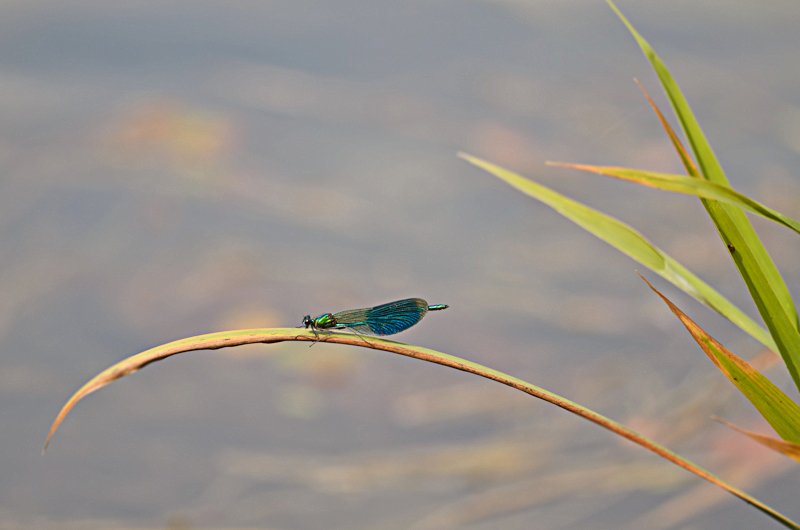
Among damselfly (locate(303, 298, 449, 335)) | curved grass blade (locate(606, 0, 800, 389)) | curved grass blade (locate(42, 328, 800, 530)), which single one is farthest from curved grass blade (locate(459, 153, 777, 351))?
damselfly (locate(303, 298, 449, 335))

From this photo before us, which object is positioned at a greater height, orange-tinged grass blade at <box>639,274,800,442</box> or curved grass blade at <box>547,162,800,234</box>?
curved grass blade at <box>547,162,800,234</box>

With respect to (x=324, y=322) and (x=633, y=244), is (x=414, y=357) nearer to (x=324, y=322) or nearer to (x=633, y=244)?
(x=633, y=244)

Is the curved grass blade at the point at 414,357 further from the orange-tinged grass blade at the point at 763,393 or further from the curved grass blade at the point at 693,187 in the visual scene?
the curved grass blade at the point at 693,187

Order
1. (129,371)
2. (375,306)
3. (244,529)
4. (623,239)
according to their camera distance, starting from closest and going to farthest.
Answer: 1. (129,371)
2. (623,239)
3. (375,306)
4. (244,529)

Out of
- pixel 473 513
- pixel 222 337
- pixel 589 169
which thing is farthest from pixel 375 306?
pixel 473 513

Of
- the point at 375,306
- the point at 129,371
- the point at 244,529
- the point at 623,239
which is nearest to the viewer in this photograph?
the point at 129,371

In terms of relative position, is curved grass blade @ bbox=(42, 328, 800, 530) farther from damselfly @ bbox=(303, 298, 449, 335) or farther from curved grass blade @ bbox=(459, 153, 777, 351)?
damselfly @ bbox=(303, 298, 449, 335)

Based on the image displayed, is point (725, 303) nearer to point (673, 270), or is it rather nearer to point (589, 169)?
point (673, 270)
